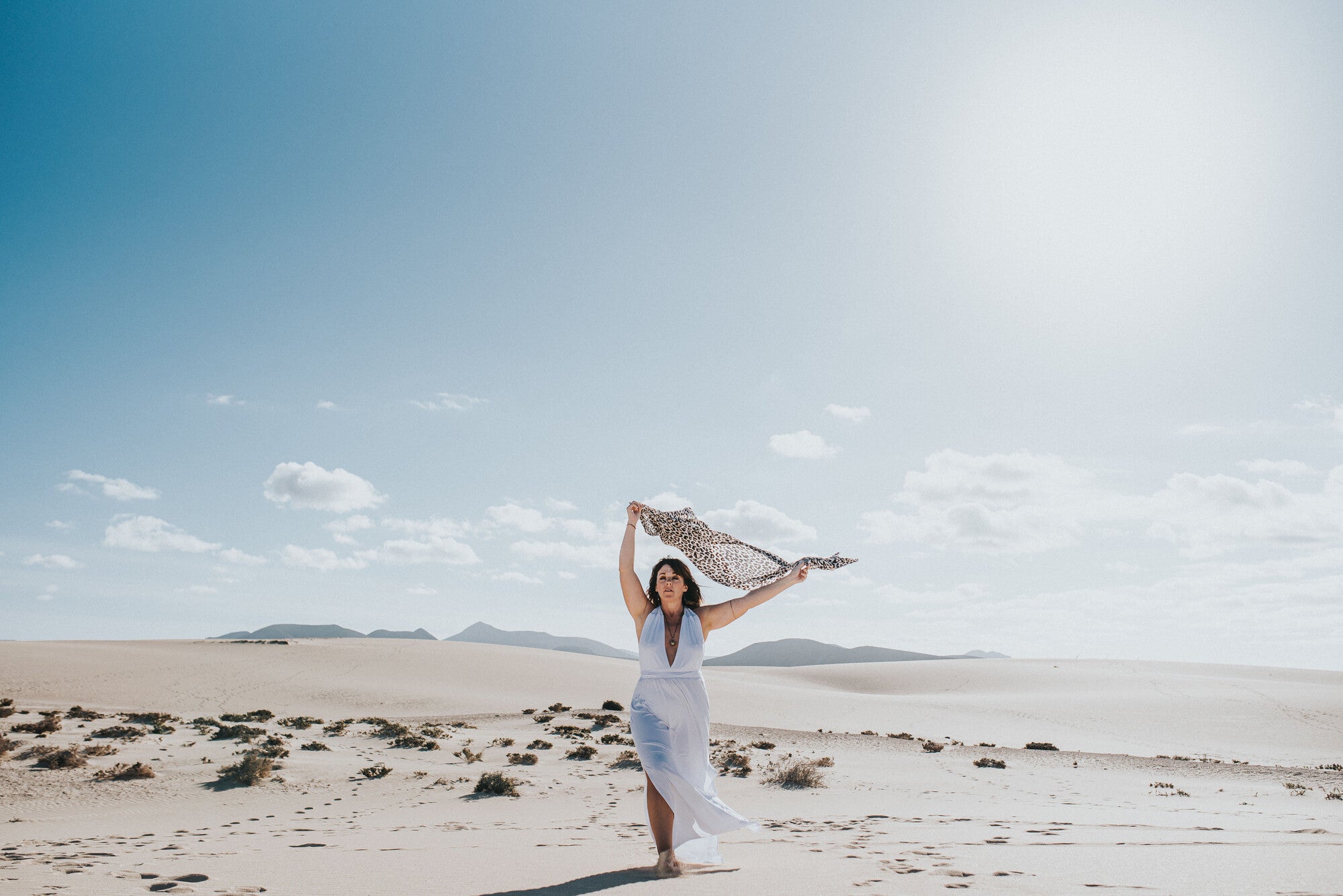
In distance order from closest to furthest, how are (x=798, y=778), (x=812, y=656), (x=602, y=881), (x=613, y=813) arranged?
(x=602, y=881) < (x=613, y=813) < (x=798, y=778) < (x=812, y=656)

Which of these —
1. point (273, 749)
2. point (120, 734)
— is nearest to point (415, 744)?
point (273, 749)

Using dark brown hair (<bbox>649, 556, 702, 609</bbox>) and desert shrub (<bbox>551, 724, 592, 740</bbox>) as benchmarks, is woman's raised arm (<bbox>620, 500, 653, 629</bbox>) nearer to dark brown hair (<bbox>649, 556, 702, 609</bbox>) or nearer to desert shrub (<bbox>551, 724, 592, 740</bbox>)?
dark brown hair (<bbox>649, 556, 702, 609</bbox>)

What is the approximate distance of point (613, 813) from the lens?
330 inches

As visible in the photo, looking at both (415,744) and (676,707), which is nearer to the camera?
(676,707)

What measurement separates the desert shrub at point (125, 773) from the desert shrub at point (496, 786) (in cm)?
393

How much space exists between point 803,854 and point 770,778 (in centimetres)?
536

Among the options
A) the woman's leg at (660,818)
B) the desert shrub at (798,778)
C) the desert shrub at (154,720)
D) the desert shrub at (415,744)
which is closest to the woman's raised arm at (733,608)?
the woman's leg at (660,818)

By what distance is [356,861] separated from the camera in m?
5.50

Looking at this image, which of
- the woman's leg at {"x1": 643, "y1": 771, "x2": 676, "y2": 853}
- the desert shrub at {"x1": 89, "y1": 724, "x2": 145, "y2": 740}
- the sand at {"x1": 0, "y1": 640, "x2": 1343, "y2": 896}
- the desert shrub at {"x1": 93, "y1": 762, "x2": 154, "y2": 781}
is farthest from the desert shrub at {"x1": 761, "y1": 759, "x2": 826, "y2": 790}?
the desert shrub at {"x1": 89, "y1": 724, "x2": 145, "y2": 740}

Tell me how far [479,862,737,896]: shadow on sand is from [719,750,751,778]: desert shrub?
6.43m

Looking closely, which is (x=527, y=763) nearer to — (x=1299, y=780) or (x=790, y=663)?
(x=1299, y=780)

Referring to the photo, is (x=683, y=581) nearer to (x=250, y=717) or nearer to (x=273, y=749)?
(x=273, y=749)

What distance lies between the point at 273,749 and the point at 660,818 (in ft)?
28.5

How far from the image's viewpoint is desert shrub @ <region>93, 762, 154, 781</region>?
30.5ft
